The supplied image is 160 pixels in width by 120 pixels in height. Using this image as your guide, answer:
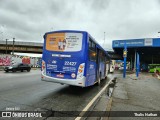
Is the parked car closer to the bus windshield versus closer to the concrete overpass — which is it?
the bus windshield

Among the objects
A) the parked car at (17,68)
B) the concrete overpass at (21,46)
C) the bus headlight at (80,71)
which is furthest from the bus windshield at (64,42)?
the concrete overpass at (21,46)

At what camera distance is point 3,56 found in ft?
113

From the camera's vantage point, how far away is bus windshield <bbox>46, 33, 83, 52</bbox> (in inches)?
337

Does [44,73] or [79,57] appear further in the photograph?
[44,73]

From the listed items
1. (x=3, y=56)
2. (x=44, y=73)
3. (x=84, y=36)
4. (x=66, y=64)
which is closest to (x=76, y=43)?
(x=84, y=36)

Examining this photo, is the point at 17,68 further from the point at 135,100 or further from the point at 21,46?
the point at 21,46

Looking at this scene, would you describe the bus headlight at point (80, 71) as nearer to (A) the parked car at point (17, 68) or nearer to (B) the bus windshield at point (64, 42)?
(B) the bus windshield at point (64, 42)

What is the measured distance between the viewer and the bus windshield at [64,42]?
8.57 metres

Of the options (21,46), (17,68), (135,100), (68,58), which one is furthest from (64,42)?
(21,46)

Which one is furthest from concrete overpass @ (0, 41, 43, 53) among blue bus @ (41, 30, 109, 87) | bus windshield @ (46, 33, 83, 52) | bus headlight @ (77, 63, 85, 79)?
bus headlight @ (77, 63, 85, 79)

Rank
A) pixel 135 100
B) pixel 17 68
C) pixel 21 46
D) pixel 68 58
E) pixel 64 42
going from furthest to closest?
pixel 21 46
pixel 17 68
pixel 64 42
pixel 68 58
pixel 135 100

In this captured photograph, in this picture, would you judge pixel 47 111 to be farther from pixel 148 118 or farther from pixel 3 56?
pixel 3 56

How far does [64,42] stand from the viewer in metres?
8.84

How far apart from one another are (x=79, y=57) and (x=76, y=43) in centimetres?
79
